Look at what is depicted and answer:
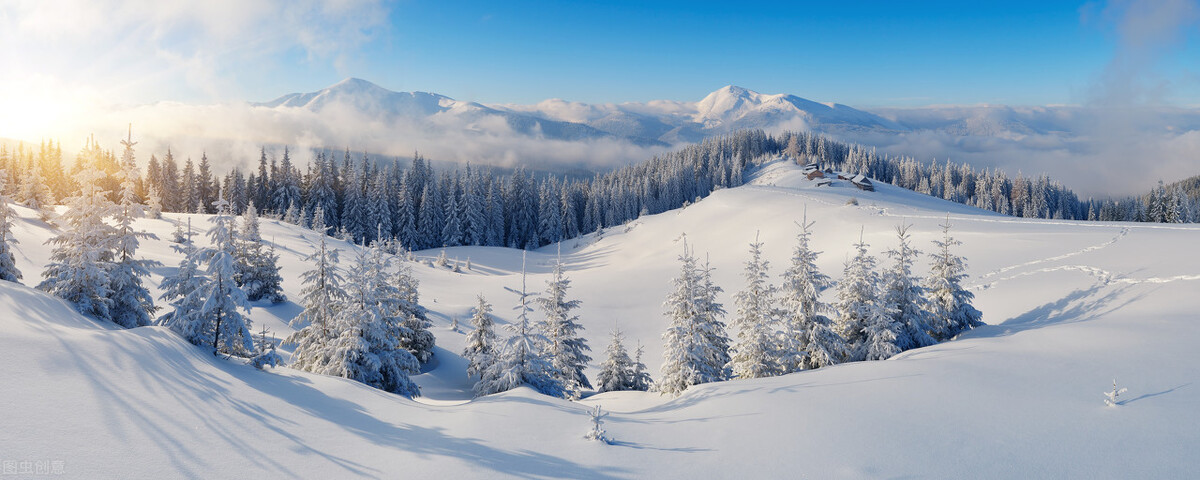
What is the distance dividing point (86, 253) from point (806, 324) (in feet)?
68.6

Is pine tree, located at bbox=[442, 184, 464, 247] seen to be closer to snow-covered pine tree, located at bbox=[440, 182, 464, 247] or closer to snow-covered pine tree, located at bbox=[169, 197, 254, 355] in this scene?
snow-covered pine tree, located at bbox=[440, 182, 464, 247]

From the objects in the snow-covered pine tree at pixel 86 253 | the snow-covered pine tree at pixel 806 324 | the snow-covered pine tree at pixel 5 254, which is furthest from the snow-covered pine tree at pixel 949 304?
the snow-covered pine tree at pixel 5 254

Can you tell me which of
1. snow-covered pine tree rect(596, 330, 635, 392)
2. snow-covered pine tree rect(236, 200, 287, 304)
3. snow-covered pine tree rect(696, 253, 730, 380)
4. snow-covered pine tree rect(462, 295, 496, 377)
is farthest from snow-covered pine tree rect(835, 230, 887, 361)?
snow-covered pine tree rect(236, 200, 287, 304)

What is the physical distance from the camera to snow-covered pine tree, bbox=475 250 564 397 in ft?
51.7

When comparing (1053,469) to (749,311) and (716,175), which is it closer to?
(749,311)

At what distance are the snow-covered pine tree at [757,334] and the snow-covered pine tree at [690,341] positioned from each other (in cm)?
94

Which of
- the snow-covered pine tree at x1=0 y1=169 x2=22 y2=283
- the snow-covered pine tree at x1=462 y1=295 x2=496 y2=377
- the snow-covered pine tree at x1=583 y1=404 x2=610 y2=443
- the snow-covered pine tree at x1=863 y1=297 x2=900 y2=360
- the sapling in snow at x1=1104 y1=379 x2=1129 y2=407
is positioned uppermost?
the snow-covered pine tree at x1=0 y1=169 x2=22 y2=283

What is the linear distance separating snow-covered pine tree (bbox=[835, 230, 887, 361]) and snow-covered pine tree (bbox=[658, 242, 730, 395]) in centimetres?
447

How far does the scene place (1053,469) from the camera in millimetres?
7289

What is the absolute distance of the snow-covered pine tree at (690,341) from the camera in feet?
55.5

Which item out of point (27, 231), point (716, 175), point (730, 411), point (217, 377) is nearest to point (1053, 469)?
point (730, 411)

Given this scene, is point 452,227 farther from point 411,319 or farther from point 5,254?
point 5,254

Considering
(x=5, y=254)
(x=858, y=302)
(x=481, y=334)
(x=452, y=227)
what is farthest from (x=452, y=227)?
(x=858, y=302)

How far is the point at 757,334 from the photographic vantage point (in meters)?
16.7
